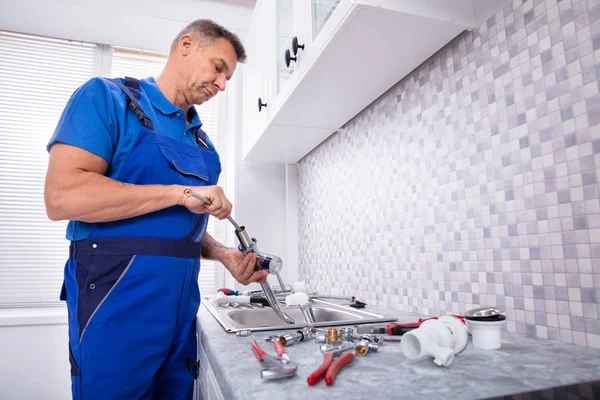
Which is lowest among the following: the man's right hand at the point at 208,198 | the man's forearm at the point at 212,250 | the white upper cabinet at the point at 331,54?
the man's forearm at the point at 212,250

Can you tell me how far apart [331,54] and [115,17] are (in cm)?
176

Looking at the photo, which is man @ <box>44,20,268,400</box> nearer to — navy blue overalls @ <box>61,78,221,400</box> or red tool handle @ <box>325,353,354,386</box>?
navy blue overalls @ <box>61,78,221,400</box>

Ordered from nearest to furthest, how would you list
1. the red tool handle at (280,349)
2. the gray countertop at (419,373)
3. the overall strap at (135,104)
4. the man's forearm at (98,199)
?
the gray countertop at (419,373) → the red tool handle at (280,349) → the man's forearm at (98,199) → the overall strap at (135,104)

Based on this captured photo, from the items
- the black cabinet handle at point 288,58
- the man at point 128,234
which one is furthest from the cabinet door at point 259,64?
the man at point 128,234

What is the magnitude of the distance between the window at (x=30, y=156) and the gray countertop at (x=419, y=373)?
2.01m

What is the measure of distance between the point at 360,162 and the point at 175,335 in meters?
0.90

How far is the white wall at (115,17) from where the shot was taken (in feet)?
6.77

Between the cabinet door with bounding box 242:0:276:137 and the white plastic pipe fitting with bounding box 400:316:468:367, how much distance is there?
1074 millimetres

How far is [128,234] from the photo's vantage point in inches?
35.0

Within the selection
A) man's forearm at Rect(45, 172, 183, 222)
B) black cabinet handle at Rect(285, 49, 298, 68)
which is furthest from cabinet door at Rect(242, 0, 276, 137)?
man's forearm at Rect(45, 172, 183, 222)

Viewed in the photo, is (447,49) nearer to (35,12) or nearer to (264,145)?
(264,145)

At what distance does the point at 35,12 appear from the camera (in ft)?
6.91

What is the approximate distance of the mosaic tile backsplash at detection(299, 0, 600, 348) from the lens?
26.4 inches

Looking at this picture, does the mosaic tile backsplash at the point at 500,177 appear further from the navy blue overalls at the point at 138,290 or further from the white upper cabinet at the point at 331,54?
the navy blue overalls at the point at 138,290
